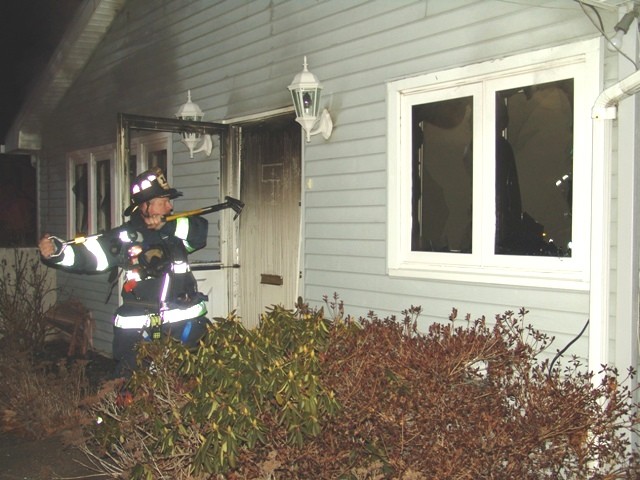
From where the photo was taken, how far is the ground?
5.20m

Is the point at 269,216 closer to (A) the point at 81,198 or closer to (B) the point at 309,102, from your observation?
(B) the point at 309,102

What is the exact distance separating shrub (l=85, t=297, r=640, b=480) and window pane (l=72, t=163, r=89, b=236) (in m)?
7.22

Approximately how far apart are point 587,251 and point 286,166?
3.29 meters

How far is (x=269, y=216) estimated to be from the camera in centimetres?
689

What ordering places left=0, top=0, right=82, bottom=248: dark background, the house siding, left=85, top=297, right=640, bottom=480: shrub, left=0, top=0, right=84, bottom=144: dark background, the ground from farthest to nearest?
left=0, top=0, right=84, bottom=144: dark background
left=0, top=0, right=82, bottom=248: dark background
the ground
the house siding
left=85, top=297, right=640, bottom=480: shrub

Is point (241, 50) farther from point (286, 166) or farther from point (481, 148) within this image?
point (481, 148)

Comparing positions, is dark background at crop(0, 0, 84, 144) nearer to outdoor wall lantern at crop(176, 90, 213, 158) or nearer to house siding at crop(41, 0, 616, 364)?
house siding at crop(41, 0, 616, 364)

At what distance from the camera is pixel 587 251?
13.5 ft

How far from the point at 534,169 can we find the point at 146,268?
3.10 m

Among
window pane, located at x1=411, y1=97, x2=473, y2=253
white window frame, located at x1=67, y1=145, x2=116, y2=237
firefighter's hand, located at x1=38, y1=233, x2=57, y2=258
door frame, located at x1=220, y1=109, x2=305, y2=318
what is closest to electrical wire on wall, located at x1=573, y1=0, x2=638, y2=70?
window pane, located at x1=411, y1=97, x2=473, y2=253

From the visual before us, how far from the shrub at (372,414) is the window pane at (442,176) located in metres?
1.36

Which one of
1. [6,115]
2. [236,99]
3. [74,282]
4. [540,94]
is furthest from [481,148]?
[6,115]

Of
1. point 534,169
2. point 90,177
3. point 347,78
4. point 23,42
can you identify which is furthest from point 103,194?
point 23,42

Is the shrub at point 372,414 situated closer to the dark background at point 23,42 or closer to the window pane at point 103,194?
the window pane at point 103,194
